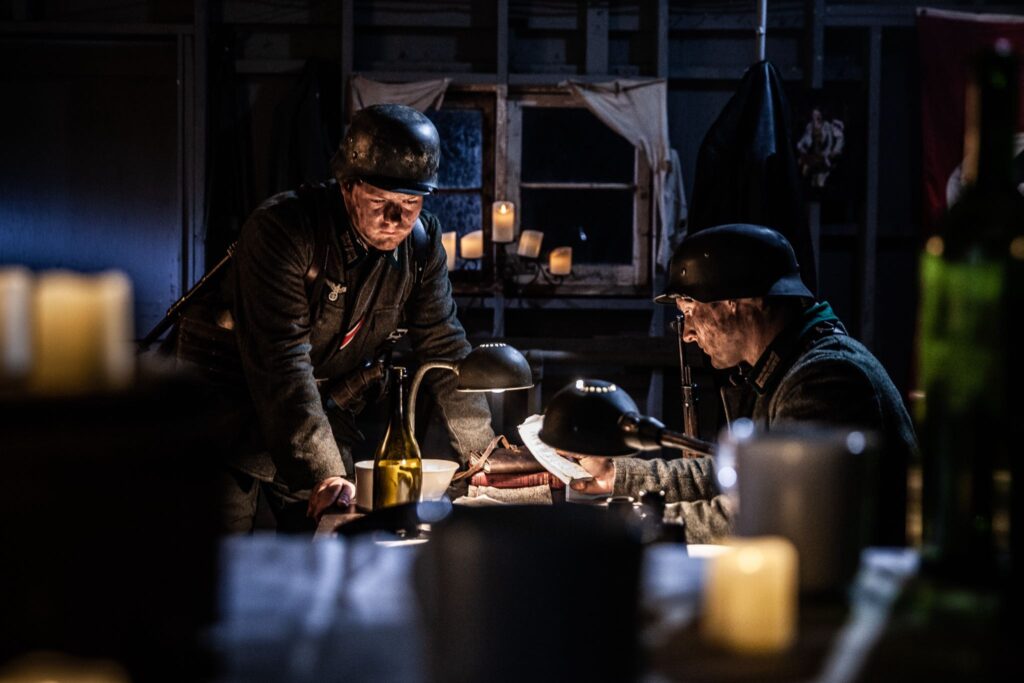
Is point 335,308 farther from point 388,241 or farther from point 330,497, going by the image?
point 330,497

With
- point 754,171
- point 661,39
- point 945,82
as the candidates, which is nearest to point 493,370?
point 754,171

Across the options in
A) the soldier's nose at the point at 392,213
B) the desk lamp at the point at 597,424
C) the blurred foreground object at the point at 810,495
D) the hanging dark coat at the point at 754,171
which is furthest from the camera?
the hanging dark coat at the point at 754,171

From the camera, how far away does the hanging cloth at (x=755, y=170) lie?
625 centimetres

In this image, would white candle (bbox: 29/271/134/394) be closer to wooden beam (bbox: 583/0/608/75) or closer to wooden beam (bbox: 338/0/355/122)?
wooden beam (bbox: 338/0/355/122)

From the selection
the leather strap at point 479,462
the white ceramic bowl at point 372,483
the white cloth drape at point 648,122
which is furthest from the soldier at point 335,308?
the white cloth drape at point 648,122

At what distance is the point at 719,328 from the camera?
3.12 metres

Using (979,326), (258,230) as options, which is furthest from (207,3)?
(979,326)

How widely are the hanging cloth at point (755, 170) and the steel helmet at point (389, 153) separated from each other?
290cm

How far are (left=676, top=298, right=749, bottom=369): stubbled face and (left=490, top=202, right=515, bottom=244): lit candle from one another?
3968 millimetres

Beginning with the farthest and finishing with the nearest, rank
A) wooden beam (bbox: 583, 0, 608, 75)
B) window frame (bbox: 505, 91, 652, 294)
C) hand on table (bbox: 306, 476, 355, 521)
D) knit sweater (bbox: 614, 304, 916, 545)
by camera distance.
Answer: wooden beam (bbox: 583, 0, 608, 75) → window frame (bbox: 505, 91, 652, 294) → hand on table (bbox: 306, 476, 355, 521) → knit sweater (bbox: 614, 304, 916, 545)

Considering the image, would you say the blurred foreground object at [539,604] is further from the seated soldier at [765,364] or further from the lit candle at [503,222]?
the lit candle at [503,222]

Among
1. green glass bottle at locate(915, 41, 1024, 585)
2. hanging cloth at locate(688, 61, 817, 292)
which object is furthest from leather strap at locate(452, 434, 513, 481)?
hanging cloth at locate(688, 61, 817, 292)

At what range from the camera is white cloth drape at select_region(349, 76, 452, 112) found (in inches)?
281

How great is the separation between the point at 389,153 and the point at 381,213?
238 millimetres
